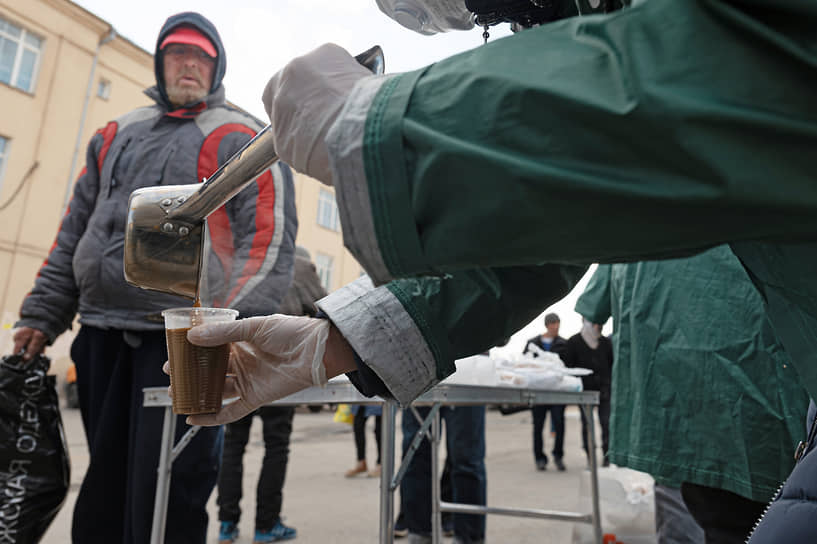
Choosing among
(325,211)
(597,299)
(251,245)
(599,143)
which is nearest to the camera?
(599,143)

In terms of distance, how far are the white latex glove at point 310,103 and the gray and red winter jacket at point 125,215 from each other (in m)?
1.55

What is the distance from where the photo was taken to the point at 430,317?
0.93 m

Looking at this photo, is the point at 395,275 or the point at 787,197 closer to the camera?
the point at 787,197

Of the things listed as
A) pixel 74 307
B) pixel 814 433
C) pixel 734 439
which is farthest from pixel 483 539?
pixel 814 433

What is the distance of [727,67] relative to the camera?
1.55 feet

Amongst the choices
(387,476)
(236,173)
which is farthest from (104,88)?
(236,173)

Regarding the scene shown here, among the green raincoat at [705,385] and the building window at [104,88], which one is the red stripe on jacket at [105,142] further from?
the building window at [104,88]

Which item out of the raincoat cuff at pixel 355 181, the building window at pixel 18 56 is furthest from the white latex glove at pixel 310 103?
the building window at pixel 18 56

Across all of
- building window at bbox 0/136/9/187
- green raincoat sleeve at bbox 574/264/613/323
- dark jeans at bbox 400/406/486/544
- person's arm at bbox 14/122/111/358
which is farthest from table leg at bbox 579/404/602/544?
building window at bbox 0/136/9/187

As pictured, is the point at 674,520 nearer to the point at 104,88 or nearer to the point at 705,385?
the point at 705,385

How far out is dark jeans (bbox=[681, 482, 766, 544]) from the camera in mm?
1718

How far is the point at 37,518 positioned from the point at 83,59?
14.4 metres

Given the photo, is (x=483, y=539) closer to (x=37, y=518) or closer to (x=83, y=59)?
(x=37, y=518)

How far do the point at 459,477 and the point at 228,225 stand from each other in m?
2.06
